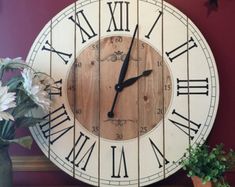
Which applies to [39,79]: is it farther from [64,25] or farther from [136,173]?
[136,173]

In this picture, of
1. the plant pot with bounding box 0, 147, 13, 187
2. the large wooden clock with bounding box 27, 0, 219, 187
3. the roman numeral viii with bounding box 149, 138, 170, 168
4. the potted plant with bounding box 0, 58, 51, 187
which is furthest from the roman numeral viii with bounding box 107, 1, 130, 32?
the plant pot with bounding box 0, 147, 13, 187

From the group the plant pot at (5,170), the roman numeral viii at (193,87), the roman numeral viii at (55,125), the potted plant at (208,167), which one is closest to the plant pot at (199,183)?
the potted plant at (208,167)

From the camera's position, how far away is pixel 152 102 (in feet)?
3.74

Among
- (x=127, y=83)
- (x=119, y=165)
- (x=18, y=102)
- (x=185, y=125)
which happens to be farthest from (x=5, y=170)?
(x=185, y=125)

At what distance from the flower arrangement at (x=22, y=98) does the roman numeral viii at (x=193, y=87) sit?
39cm

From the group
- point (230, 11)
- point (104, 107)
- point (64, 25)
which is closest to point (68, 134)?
point (104, 107)

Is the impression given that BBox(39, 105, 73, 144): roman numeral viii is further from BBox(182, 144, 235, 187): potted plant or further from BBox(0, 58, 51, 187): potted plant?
BBox(182, 144, 235, 187): potted plant

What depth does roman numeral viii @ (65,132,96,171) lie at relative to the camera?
113 centimetres

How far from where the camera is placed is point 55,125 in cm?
115

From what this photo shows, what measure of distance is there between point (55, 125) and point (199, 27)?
55cm

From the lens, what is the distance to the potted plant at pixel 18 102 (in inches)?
38.8

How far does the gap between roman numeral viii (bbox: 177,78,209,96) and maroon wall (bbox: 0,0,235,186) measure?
8 centimetres

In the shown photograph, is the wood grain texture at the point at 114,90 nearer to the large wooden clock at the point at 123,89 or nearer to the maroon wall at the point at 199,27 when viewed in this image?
the large wooden clock at the point at 123,89

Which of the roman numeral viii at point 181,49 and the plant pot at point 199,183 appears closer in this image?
the plant pot at point 199,183
